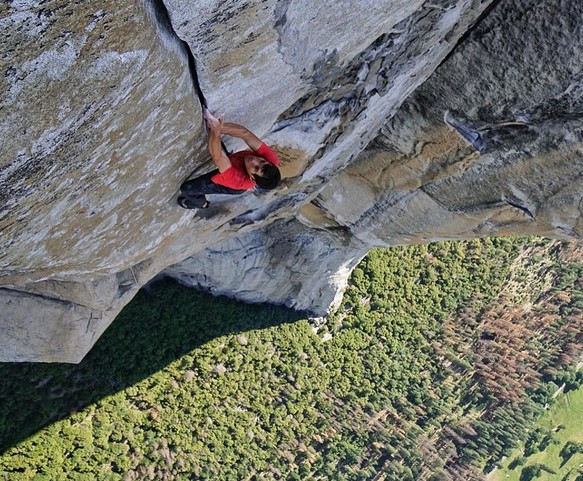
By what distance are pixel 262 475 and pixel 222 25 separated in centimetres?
1243

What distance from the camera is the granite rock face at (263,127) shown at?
10.2ft

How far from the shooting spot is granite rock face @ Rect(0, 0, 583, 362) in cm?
310

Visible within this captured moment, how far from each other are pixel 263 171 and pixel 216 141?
0.49 m

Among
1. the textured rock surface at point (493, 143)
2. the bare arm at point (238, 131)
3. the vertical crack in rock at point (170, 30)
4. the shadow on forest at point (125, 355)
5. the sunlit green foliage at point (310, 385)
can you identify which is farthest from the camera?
the sunlit green foliage at point (310, 385)

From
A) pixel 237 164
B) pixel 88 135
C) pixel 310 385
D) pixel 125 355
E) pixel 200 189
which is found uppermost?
pixel 88 135

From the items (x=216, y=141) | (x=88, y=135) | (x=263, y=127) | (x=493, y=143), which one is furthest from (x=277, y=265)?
(x=88, y=135)

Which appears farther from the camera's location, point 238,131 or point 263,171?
point 263,171

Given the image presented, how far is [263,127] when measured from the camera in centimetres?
495

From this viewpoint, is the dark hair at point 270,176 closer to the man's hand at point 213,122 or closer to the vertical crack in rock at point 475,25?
the man's hand at point 213,122

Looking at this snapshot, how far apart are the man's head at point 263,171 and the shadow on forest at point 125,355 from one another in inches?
299

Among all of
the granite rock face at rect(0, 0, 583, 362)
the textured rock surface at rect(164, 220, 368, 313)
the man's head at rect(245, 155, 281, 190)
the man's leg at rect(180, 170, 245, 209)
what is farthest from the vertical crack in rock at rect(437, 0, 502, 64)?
the textured rock surface at rect(164, 220, 368, 313)

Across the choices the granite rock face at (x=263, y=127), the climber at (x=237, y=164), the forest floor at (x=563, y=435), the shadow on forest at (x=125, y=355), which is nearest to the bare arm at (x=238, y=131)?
the climber at (x=237, y=164)

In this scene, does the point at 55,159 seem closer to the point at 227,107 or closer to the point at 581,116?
the point at 227,107

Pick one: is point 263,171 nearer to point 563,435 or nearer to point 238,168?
point 238,168
